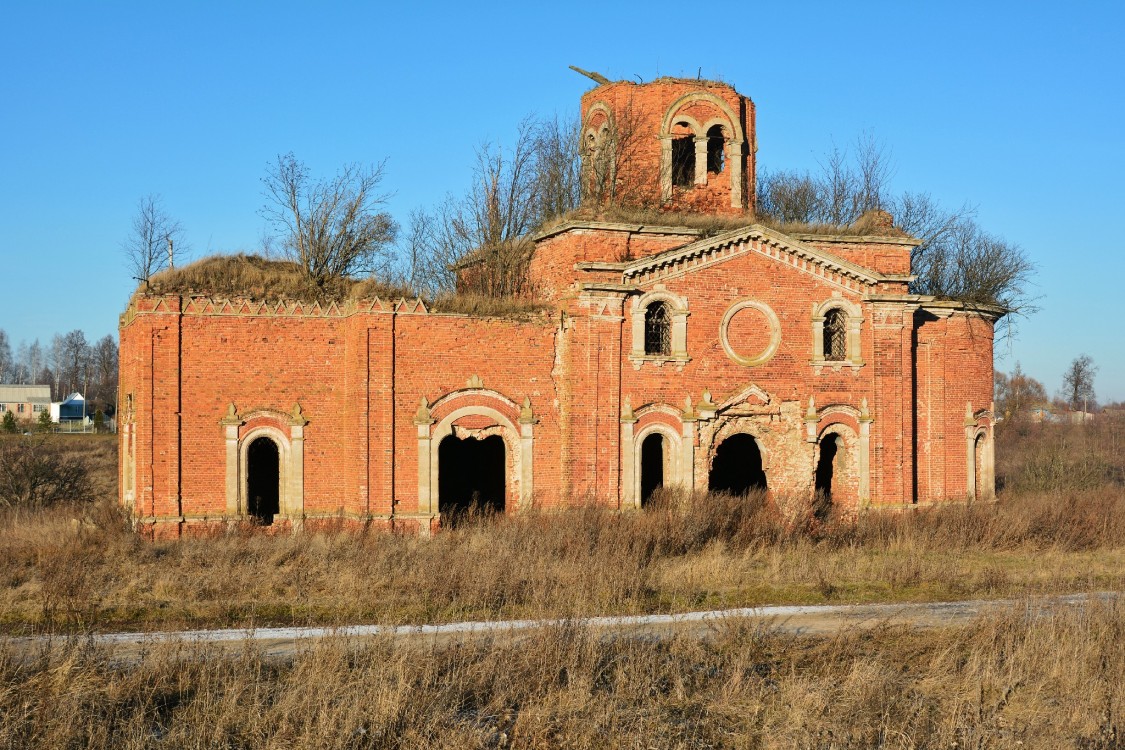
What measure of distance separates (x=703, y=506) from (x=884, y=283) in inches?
266

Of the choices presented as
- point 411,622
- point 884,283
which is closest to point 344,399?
point 411,622

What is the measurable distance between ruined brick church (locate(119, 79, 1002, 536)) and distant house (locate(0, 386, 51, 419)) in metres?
72.8

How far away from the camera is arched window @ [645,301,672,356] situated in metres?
22.3

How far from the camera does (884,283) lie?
926 inches

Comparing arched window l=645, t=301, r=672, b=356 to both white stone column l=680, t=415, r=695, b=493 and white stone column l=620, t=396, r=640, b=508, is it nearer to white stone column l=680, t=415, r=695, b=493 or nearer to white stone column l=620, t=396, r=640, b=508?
white stone column l=620, t=396, r=640, b=508

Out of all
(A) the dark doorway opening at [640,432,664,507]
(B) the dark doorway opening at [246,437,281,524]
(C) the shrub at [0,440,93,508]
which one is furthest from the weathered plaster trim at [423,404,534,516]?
(C) the shrub at [0,440,93,508]

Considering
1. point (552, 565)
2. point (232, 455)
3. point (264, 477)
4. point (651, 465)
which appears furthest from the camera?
point (651, 465)

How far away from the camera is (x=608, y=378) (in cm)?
2166

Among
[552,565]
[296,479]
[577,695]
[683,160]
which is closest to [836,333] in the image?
[683,160]

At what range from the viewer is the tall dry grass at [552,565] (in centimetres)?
1424

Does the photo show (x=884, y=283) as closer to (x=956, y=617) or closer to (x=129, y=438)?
(x=956, y=617)

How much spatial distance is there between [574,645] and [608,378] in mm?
10861

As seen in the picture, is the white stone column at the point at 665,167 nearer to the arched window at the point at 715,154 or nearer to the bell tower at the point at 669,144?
the bell tower at the point at 669,144

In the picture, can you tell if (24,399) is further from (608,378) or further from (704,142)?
(608,378)
